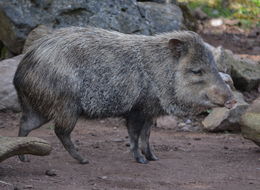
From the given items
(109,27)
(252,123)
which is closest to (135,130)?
(252,123)

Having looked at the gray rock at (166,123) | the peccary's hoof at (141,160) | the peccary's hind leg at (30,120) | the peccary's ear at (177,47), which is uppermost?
the peccary's ear at (177,47)

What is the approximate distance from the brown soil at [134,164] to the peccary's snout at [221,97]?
24.9 inches

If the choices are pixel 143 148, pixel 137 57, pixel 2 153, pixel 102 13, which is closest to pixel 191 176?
pixel 143 148

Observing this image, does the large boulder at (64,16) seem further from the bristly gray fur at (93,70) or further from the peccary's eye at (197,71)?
the peccary's eye at (197,71)

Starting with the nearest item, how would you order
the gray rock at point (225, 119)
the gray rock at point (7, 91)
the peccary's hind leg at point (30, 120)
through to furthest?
the peccary's hind leg at point (30, 120)
the gray rock at point (225, 119)
the gray rock at point (7, 91)

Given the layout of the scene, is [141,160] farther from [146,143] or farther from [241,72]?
[241,72]

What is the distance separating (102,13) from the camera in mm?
8922

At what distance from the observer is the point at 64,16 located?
348 inches

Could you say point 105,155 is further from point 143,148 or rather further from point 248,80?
point 248,80

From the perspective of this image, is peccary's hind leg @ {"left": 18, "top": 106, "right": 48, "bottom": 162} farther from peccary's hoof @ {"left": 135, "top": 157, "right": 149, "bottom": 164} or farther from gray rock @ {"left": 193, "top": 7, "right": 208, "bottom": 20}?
gray rock @ {"left": 193, "top": 7, "right": 208, "bottom": 20}

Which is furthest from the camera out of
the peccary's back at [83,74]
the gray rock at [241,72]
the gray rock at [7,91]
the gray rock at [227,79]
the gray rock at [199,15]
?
the gray rock at [199,15]

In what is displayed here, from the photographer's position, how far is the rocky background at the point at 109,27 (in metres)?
8.14

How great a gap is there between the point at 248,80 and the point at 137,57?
3.55 m

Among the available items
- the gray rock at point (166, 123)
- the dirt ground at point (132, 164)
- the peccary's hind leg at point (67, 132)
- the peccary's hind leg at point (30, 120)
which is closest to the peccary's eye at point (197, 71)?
the dirt ground at point (132, 164)
